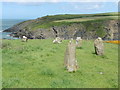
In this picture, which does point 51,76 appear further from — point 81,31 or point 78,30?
point 78,30

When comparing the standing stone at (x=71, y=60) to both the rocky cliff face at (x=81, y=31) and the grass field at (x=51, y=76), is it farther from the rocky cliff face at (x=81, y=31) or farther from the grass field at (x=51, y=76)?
the rocky cliff face at (x=81, y=31)

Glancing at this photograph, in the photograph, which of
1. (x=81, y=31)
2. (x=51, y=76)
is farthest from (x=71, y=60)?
(x=81, y=31)

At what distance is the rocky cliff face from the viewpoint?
547 feet

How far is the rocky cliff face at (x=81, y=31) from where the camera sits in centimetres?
16662

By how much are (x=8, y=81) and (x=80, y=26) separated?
164 metres

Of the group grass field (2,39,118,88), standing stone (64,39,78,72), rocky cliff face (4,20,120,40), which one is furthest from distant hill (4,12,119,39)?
standing stone (64,39,78,72)

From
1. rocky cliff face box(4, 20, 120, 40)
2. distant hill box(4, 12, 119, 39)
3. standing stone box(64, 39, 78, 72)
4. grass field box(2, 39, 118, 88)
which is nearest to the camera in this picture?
grass field box(2, 39, 118, 88)

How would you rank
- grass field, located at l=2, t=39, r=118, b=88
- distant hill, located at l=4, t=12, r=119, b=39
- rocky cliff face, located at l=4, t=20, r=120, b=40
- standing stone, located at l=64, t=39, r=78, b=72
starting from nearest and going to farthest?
1. grass field, located at l=2, t=39, r=118, b=88
2. standing stone, located at l=64, t=39, r=78, b=72
3. rocky cliff face, located at l=4, t=20, r=120, b=40
4. distant hill, located at l=4, t=12, r=119, b=39

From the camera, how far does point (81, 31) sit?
565 feet

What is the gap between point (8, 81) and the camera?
647 inches

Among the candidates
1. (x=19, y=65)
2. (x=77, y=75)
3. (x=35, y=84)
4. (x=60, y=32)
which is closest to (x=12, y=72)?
(x=19, y=65)

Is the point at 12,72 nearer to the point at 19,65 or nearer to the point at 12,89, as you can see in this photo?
the point at 19,65

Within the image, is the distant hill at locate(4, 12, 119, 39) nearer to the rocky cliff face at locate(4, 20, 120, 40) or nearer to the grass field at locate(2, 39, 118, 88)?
the rocky cliff face at locate(4, 20, 120, 40)

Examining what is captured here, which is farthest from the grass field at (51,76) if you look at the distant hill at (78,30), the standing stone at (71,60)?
the distant hill at (78,30)
